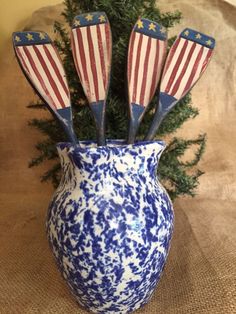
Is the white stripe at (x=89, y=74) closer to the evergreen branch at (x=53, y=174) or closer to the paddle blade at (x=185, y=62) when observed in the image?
the paddle blade at (x=185, y=62)

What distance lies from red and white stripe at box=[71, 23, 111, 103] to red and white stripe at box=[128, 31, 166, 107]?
0.03 meters

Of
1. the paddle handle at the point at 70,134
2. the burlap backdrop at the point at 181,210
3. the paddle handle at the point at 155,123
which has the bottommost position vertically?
the burlap backdrop at the point at 181,210

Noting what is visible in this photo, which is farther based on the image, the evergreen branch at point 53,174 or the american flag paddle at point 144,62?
the evergreen branch at point 53,174

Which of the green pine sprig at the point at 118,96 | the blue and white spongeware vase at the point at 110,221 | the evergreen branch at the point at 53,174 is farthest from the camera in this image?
the evergreen branch at the point at 53,174

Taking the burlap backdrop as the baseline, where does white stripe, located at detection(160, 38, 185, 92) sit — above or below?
above

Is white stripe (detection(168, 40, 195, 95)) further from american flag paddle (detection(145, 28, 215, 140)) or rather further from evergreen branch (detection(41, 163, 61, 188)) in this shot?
evergreen branch (detection(41, 163, 61, 188))

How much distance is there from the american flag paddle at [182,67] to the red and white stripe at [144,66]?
11 mm

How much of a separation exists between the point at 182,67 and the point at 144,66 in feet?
0.14

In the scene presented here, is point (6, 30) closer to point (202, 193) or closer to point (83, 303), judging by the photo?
point (202, 193)

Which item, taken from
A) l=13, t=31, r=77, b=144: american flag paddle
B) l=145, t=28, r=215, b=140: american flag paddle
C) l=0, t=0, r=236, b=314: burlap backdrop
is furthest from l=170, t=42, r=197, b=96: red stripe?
l=0, t=0, r=236, b=314: burlap backdrop

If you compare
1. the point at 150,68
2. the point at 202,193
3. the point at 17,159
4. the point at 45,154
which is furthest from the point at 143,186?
the point at 17,159

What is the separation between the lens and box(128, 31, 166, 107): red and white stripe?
420 mm

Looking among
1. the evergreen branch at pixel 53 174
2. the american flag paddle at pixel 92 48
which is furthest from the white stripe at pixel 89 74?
the evergreen branch at pixel 53 174

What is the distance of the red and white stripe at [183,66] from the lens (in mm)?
426
